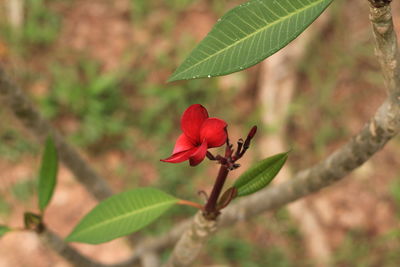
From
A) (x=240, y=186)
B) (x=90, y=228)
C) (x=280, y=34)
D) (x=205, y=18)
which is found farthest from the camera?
(x=205, y=18)

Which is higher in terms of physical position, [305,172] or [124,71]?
[305,172]

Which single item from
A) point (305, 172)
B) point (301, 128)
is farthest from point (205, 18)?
point (305, 172)

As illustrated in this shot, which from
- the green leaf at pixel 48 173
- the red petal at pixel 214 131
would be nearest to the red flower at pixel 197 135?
the red petal at pixel 214 131

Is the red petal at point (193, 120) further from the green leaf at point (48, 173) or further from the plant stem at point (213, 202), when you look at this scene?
the green leaf at point (48, 173)

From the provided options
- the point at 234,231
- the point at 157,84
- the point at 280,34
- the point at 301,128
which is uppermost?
the point at 280,34

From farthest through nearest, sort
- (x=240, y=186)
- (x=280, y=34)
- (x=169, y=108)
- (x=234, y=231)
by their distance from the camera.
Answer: (x=169, y=108)
(x=234, y=231)
(x=240, y=186)
(x=280, y=34)

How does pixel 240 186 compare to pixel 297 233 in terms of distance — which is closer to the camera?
pixel 240 186

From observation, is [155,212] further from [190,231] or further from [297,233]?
[297,233]
